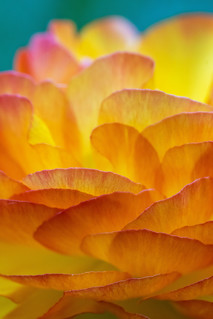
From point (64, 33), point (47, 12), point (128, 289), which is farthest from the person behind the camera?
point (47, 12)

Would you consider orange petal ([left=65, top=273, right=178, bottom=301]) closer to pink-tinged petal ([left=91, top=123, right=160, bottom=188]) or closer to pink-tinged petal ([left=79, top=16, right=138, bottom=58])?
pink-tinged petal ([left=91, top=123, right=160, bottom=188])

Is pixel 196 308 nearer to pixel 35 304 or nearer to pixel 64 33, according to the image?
pixel 35 304

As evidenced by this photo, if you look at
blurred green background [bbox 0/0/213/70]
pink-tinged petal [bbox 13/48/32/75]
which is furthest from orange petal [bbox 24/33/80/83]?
blurred green background [bbox 0/0/213/70]

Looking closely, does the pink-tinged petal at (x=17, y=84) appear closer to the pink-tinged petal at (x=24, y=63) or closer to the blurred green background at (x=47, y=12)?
the pink-tinged petal at (x=24, y=63)

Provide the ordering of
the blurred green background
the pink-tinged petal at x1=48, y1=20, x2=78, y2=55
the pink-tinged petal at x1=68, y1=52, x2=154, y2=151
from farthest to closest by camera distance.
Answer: the blurred green background → the pink-tinged petal at x1=48, y1=20, x2=78, y2=55 → the pink-tinged petal at x1=68, y1=52, x2=154, y2=151

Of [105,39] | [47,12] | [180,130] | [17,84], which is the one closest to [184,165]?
[180,130]

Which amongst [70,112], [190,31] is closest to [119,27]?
[190,31]
